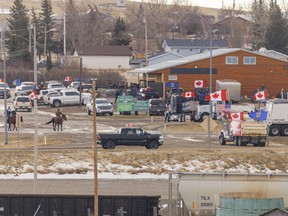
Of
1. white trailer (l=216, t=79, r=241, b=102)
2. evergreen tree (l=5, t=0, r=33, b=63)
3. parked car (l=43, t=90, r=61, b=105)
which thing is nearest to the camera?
parked car (l=43, t=90, r=61, b=105)

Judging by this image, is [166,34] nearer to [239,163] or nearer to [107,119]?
[107,119]

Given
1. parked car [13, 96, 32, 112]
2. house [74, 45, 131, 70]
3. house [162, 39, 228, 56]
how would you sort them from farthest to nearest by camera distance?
house [162, 39, 228, 56] → house [74, 45, 131, 70] → parked car [13, 96, 32, 112]

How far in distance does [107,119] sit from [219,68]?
961 inches

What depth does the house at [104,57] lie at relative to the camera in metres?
124

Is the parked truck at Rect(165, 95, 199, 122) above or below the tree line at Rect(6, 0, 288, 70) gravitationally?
below

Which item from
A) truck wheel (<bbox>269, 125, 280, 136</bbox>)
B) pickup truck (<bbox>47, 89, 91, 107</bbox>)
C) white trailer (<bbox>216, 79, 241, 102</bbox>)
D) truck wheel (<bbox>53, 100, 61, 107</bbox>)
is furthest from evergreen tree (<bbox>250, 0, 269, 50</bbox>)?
truck wheel (<bbox>269, 125, 280, 136</bbox>)

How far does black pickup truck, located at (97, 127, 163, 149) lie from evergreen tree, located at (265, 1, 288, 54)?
271ft

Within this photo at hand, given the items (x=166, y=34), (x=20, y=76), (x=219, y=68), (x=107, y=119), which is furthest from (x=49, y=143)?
(x=166, y=34)

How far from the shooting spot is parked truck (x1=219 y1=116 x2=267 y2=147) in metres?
47.1

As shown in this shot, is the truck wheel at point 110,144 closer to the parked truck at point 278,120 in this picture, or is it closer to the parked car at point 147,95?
the parked truck at point 278,120

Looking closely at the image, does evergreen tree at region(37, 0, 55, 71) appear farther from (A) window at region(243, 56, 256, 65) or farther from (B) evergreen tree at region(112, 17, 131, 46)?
(A) window at region(243, 56, 256, 65)

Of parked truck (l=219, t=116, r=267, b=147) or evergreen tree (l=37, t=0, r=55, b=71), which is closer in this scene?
parked truck (l=219, t=116, r=267, b=147)

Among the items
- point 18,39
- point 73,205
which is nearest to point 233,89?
point 18,39

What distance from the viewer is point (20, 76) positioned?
111m
